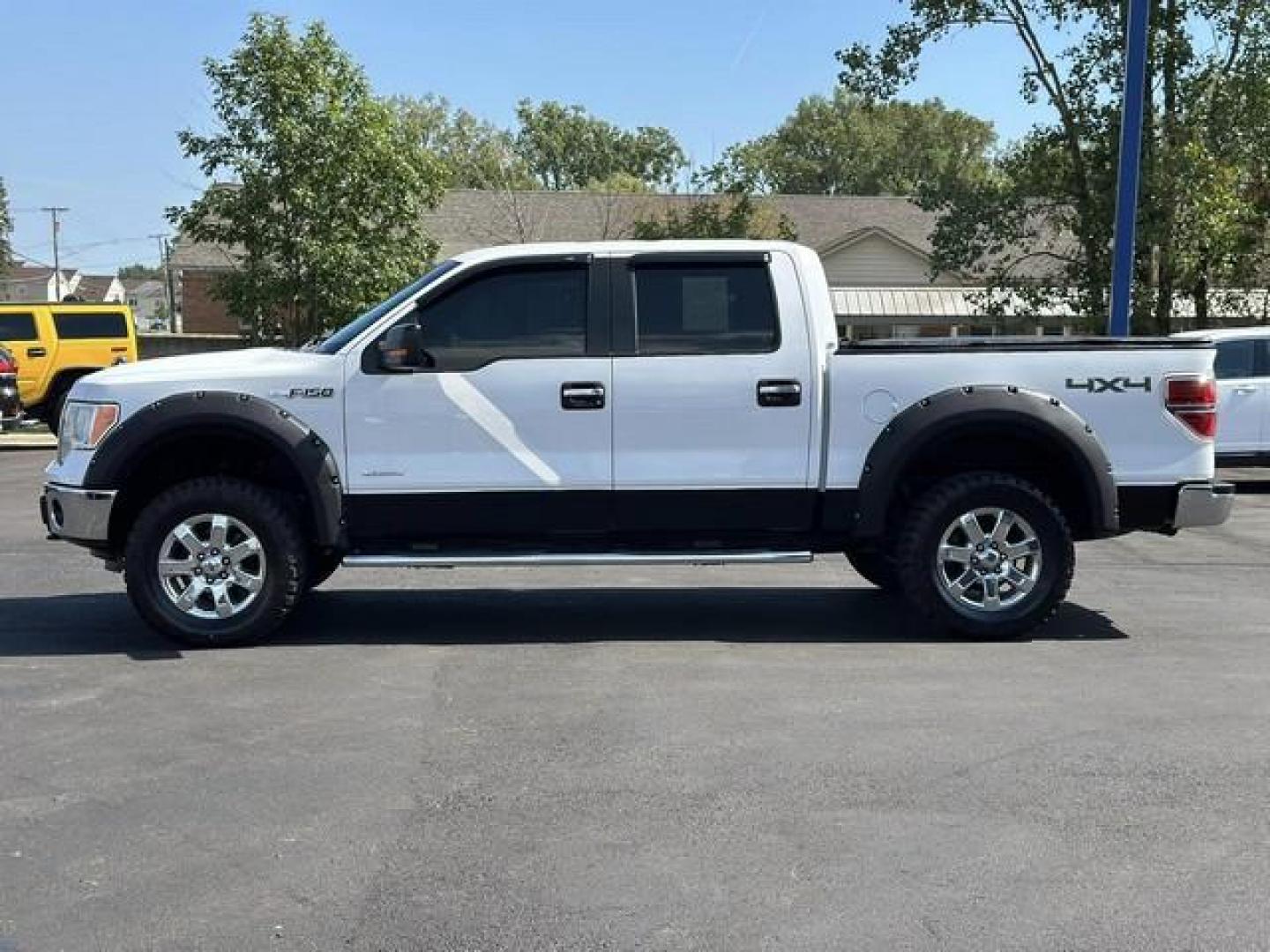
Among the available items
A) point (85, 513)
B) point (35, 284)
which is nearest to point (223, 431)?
point (85, 513)

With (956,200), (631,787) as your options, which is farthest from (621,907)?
(956,200)

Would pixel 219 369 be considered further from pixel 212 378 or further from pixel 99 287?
pixel 99 287

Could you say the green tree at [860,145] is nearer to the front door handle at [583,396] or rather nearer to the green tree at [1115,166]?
the green tree at [1115,166]

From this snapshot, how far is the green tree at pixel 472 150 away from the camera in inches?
1677

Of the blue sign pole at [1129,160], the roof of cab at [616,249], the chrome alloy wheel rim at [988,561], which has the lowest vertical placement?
the chrome alloy wheel rim at [988,561]

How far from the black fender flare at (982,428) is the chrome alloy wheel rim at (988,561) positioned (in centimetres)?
39

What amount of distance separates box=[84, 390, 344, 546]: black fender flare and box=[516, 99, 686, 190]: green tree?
195ft

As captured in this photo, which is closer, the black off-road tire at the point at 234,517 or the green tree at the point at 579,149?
the black off-road tire at the point at 234,517

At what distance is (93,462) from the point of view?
23.0ft

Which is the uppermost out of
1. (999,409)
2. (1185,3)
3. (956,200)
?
(1185,3)

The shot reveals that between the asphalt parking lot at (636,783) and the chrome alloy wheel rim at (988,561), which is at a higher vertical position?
the chrome alloy wheel rim at (988,561)

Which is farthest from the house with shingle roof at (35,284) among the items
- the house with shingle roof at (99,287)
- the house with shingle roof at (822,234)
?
the house with shingle roof at (822,234)

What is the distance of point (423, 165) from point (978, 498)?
19.8 m

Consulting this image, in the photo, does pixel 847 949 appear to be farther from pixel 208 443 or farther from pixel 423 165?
pixel 423 165
